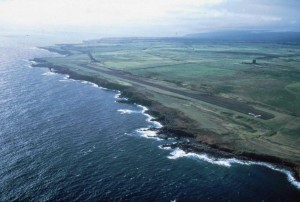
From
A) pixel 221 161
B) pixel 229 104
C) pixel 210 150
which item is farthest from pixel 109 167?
pixel 229 104

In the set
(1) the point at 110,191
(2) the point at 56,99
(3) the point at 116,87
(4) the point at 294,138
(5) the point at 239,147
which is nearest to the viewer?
(1) the point at 110,191

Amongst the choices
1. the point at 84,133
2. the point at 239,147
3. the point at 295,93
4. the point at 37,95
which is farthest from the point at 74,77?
the point at 239,147

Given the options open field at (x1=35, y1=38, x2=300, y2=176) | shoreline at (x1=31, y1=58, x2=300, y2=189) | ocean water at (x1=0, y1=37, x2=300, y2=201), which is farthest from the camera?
open field at (x1=35, y1=38, x2=300, y2=176)

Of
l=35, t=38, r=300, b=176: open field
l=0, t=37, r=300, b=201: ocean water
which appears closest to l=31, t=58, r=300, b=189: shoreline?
l=35, t=38, r=300, b=176: open field

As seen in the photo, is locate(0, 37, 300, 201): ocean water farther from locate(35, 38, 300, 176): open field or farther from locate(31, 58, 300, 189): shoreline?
locate(35, 38, 300, 176): open field

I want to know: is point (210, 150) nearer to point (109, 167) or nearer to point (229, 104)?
point (109, 167)

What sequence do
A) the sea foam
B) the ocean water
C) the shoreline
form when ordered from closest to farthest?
1. the ocean water
2. the sea foam
3. the shoreline

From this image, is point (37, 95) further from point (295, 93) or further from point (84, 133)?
point (295, 93)

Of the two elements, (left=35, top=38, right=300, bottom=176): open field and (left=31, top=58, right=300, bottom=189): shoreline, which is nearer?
(left=31, top=58, right=300, bottom=189): shoreline
